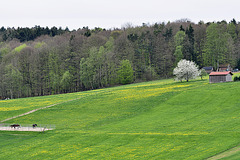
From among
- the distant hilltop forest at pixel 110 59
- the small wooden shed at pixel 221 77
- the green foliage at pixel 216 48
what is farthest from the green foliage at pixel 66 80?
the small wooden shed at pixel 221 77

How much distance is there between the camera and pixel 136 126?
57156mm

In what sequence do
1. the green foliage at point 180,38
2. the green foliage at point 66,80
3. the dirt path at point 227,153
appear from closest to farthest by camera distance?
the dirt path at point 227,153 → the green foliage at point 66,80 → the green foliage at point 180,38

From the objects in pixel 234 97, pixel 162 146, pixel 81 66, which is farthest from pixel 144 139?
pixel 81 66

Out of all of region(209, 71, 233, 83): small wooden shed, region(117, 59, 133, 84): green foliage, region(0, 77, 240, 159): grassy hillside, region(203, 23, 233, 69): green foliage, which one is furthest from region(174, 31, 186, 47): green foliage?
region(0, 77, 240, 159): grassy hillside

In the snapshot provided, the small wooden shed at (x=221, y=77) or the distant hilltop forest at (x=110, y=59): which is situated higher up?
the distant hilltop forest at (x=110, y=59)

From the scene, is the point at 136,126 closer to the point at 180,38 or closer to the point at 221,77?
the point at 221,77

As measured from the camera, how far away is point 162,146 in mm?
42438

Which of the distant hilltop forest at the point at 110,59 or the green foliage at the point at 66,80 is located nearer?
the green foliage at the point at 66,80

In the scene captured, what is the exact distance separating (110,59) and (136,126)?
93.5 m

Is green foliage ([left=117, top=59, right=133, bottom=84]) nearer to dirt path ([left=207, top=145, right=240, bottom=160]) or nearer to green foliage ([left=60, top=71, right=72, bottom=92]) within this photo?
green foliage ([left=60, top=71, right=72, bottom=92])

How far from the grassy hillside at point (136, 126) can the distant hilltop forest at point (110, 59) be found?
52545 mm

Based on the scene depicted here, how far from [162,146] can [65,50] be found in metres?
121

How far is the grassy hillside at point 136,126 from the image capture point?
4191 centimetres

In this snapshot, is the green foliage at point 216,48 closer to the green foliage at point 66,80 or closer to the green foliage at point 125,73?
the green foliage at point 125,73
